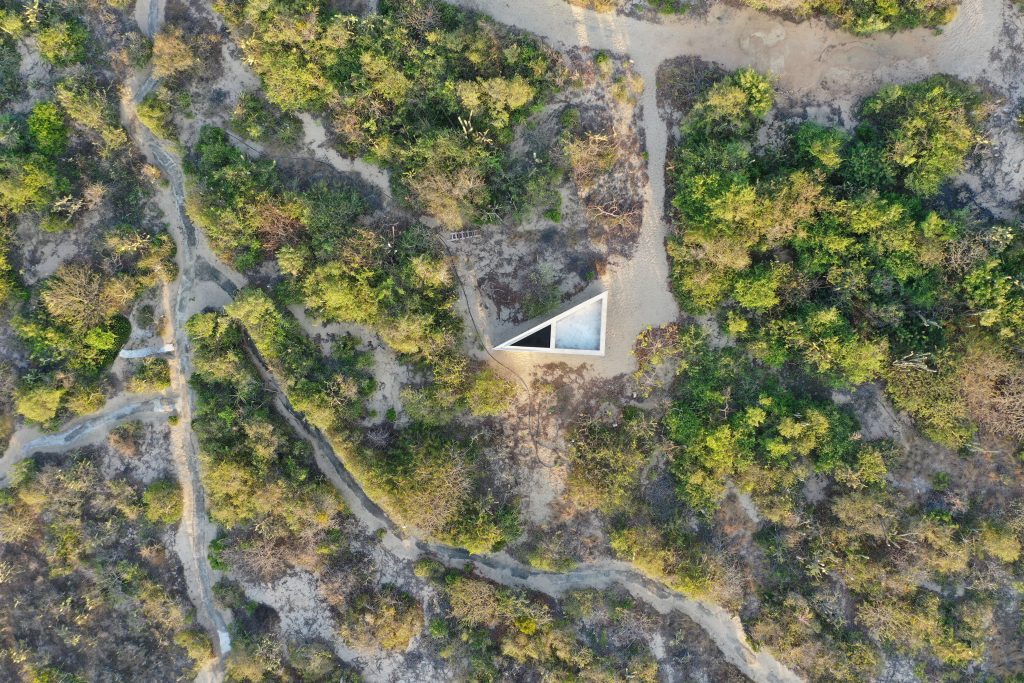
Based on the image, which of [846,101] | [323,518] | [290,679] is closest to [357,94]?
[323,518]

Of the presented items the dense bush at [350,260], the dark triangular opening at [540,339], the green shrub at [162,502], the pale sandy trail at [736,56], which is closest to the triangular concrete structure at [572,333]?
the dark triangular opening at [540,339]

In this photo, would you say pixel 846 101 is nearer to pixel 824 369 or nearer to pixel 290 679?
pixel 824 369

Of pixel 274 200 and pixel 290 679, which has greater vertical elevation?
pixel 274 200

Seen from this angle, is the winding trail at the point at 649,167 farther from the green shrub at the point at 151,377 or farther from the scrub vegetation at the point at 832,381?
the scrub vegetation at the point at 832,381

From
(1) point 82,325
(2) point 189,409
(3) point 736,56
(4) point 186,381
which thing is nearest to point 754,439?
(3) point 736,56

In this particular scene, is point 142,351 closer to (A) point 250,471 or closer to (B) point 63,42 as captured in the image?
(A) point 250,471

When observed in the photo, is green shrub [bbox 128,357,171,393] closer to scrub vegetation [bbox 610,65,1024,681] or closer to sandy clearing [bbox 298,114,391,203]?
sandy clearing [bbox 298,114,391,203]
